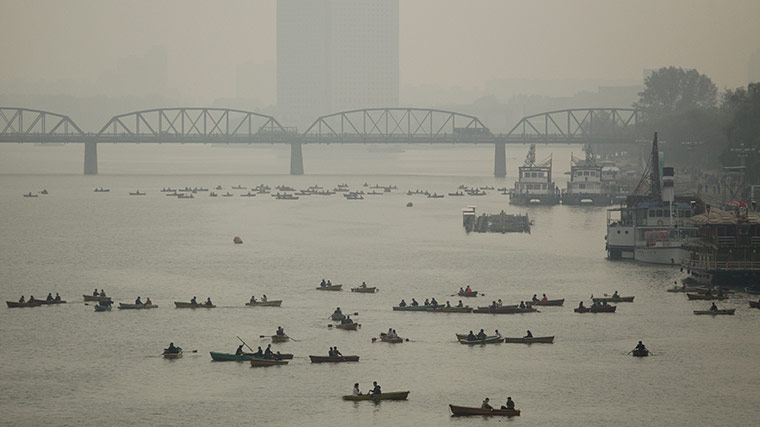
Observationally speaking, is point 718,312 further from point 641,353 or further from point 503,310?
point 503,310

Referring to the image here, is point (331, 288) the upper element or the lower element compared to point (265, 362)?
upper

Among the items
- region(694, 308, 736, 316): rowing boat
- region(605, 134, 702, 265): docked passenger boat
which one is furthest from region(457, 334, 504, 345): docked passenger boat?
region(605, 134, 702, 265): docked passenger boat

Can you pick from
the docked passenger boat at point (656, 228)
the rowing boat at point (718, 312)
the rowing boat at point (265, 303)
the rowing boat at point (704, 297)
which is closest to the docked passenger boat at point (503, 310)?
the rowing boat at point (718, 312)

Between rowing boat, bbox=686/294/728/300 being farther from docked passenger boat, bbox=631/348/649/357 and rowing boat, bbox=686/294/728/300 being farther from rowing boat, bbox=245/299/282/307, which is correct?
rowing boat, bbox=245/299/282/307

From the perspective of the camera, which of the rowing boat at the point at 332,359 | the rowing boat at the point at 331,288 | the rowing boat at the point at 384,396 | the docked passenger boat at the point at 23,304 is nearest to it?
the rowing boat at the point at 384,396

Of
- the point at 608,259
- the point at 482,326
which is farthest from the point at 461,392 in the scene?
the point at 608,259

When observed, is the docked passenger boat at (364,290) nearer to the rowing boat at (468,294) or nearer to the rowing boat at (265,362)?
the rowing boat at (468,294)

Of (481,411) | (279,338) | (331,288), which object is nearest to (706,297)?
(331,288)
